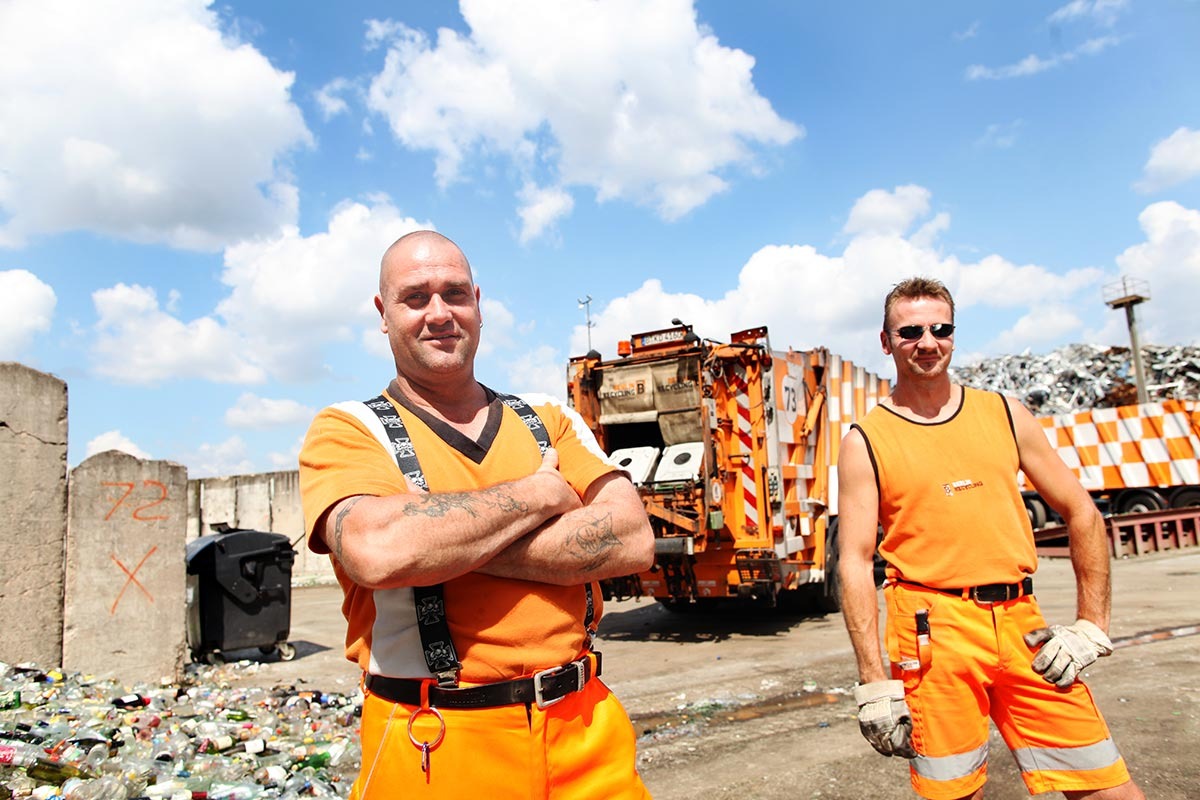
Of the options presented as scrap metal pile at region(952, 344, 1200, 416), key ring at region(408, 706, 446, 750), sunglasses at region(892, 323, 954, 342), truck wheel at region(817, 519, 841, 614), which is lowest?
truck wheel at region(817, 519, 841, 614)

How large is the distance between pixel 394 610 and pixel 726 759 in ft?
10.5

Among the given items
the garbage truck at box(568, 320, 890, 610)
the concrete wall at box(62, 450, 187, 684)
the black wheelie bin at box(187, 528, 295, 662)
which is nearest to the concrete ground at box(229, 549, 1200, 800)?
the black wheelie bin at box(187, 528, 295, 662)

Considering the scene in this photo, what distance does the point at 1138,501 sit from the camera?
1491cm

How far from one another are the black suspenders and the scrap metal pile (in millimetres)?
26210

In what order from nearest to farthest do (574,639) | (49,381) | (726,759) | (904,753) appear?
(574,639), (904,753), (726,759), (49,381)

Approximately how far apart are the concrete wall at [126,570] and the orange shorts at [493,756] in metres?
5.75

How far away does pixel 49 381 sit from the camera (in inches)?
239

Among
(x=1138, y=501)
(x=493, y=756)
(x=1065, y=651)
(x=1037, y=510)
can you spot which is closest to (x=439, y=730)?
(x=493, y=756)

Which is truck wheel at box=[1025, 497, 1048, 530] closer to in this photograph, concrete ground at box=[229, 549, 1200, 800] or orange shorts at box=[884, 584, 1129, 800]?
concrete ground at box=[229, 549, 1200, 800]

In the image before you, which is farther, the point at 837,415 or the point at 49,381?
the point at 837,415

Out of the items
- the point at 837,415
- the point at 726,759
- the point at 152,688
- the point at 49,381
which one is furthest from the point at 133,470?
the point at 837,415

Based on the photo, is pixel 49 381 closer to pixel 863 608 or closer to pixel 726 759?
pixel 726 759

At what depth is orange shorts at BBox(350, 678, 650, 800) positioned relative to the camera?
5.43ft

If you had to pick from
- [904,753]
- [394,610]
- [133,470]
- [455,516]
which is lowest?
[904,753]
